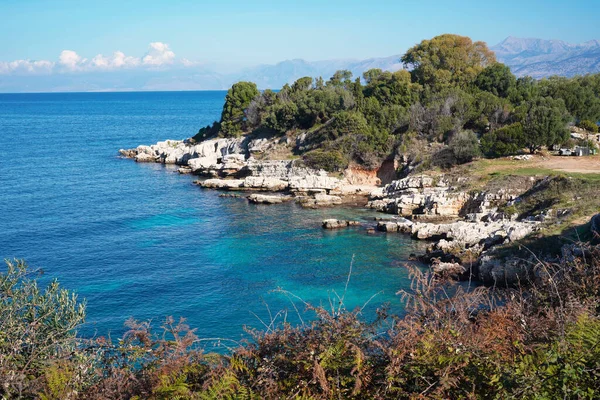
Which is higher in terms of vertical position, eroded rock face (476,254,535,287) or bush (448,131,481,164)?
bush (448,131,481,164)

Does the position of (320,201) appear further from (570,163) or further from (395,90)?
(395,90)

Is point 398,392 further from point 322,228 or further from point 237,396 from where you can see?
point 322,228

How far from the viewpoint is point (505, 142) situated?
5406cm

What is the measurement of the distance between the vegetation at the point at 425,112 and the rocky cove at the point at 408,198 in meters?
3.32

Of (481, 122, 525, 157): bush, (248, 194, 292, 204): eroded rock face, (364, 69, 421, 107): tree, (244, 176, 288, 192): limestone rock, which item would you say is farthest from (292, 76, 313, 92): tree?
(481, 122, 525, 157): bush

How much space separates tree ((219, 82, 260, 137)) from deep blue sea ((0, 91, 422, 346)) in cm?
1355

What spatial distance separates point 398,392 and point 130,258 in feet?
107

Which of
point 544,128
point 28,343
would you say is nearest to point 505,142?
point 544,128

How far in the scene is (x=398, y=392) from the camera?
7.47m

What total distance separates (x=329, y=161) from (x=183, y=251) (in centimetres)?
2418

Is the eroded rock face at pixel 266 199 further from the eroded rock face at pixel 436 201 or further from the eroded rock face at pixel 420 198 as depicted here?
the eroded rock face at pixel 436 201

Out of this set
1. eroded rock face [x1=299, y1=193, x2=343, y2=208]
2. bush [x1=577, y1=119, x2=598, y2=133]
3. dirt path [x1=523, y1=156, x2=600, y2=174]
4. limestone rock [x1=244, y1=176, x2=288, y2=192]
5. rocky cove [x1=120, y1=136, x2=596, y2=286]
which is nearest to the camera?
rocky cove [x1=120, y1=136, x2=596, y2=286]

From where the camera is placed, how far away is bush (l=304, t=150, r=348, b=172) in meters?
58.5

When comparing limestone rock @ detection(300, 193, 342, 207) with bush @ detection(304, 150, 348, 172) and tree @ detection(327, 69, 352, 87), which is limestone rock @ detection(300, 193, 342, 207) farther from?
tree @ detection(327, 69, 352, 87)
